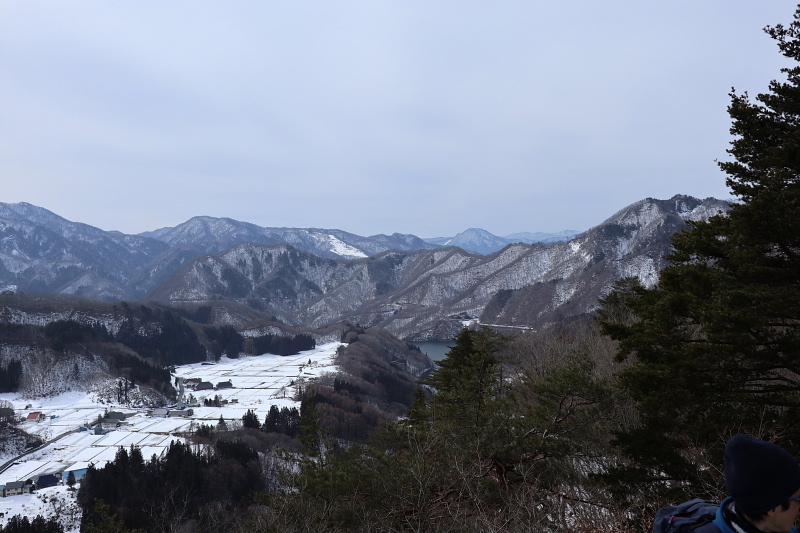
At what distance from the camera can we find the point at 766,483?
8.52ft

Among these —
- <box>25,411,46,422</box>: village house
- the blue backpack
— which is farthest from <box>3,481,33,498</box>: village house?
the blue backpack

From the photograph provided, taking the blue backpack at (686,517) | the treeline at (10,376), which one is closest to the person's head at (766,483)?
the blue backpack at (686,517)

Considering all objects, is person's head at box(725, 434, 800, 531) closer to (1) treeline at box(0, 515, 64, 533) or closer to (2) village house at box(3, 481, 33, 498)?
(1) treeline at box(0, 515, 64, 533)

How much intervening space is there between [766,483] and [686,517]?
0.52 m

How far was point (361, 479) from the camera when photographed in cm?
1531

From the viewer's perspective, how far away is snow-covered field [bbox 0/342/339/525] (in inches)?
2739

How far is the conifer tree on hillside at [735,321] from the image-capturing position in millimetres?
8750

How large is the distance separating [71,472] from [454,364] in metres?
67.4

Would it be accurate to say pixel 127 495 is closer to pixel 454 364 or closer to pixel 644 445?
pixel 454 364

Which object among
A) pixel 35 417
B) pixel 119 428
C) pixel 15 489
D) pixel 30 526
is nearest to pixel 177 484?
pixel 30 526

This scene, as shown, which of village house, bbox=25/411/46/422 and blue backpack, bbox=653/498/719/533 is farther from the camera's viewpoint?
village house, bbox=25/411/46/422

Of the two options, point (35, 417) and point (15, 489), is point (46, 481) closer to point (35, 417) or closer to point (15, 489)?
point (15, 489)

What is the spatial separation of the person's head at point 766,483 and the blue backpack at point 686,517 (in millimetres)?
227

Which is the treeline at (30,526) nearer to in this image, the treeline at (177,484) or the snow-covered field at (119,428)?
the treeline at (177,484)
